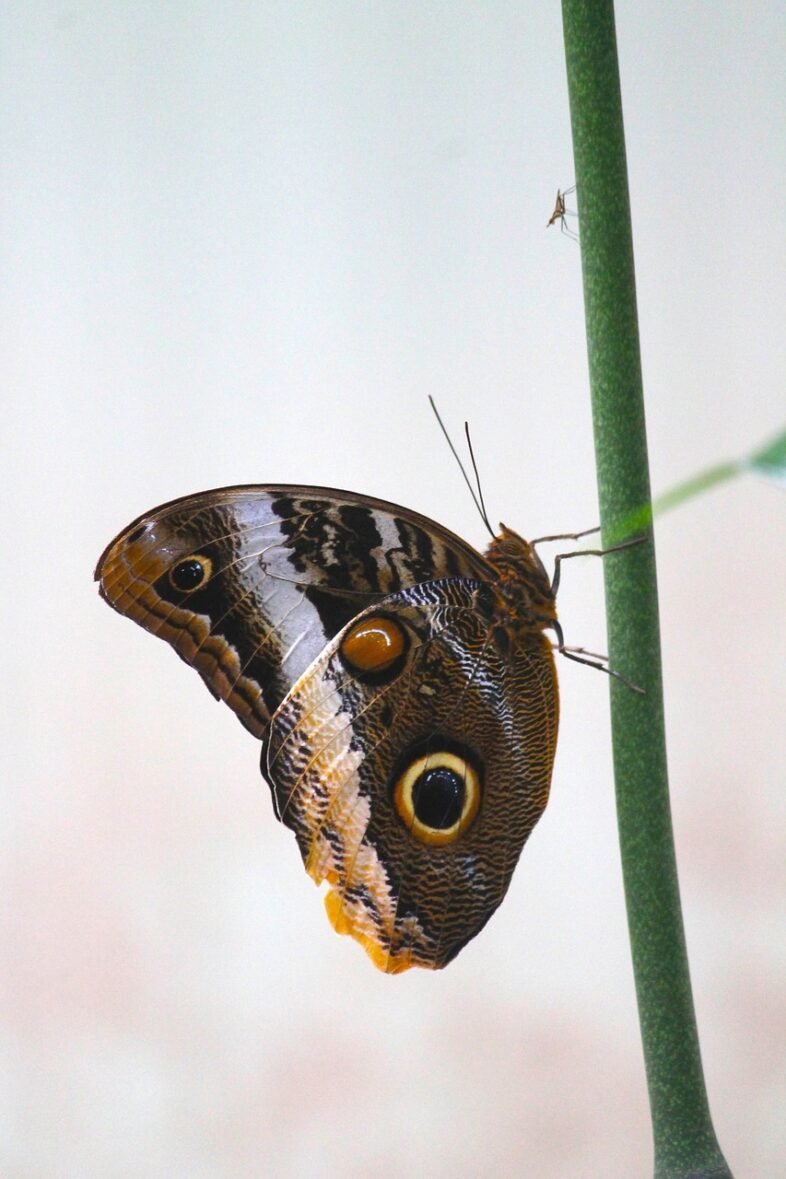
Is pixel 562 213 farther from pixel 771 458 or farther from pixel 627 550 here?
pixel 771 458

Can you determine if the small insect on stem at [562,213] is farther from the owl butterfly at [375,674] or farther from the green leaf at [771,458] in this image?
the green leaf at [771,458]

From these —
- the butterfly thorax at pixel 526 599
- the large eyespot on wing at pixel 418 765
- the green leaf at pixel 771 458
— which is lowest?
the large eyespot on wing at pixel 418 765

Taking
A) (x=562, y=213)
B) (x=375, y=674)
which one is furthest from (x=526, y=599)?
(x=562, y=213)

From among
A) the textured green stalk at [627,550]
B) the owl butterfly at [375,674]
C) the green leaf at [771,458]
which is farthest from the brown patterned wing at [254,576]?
the green leaf at [771,458]

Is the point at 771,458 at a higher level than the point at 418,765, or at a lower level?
higher

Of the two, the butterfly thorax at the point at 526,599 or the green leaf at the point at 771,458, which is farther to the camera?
the butterfly thorax at the point at 526,599

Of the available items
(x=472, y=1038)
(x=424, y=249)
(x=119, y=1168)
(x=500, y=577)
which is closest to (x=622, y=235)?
(x=500, y=577)

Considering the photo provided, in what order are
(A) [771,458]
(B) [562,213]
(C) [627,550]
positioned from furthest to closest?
(B) [562,213] → (C) [627,550] → (A) [771,458]

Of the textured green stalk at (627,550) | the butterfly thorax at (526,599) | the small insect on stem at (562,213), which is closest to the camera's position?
the textured green stalk at (627,550)

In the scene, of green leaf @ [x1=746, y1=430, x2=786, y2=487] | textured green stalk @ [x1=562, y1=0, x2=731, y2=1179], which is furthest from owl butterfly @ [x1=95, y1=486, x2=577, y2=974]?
green leaf @ [x1=746, y1=430, x2=786, y2=487]
